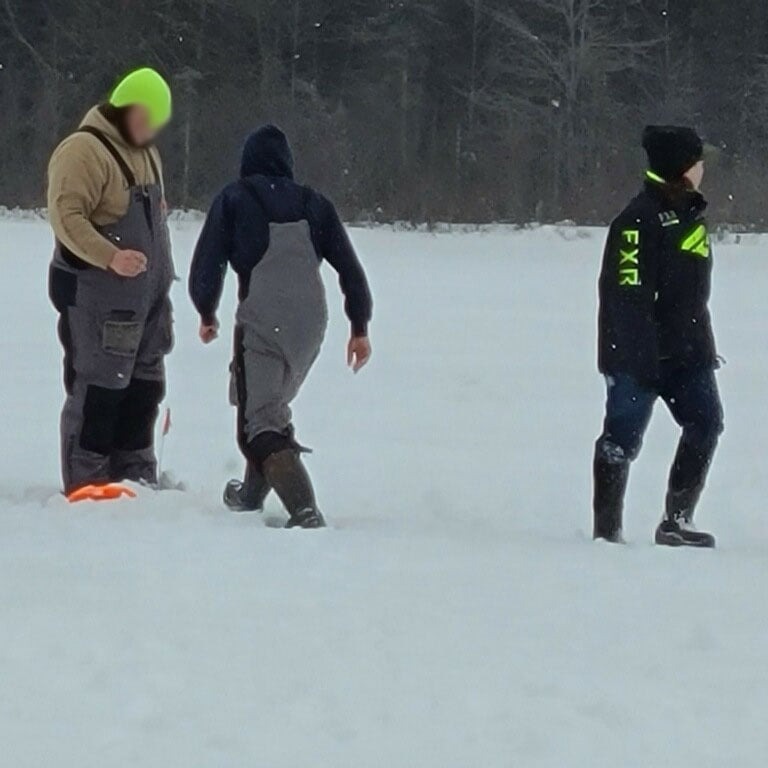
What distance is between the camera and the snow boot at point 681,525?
205 inches

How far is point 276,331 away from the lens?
5168mm

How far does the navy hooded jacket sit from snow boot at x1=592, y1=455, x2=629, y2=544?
1.11m

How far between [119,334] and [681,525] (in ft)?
6.55

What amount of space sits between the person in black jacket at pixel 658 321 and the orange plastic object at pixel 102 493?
5.10ft

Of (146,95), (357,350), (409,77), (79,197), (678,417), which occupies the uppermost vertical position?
(409,77)

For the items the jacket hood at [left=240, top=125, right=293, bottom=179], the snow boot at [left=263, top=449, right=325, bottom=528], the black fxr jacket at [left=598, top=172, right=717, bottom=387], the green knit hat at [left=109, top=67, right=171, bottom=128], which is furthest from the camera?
the green knit hat at [left=109, top=67, right=171, bottom=128]

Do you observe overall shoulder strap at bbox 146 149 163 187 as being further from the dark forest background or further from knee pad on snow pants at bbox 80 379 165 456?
the dark forest background

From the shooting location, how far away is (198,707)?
320 cm

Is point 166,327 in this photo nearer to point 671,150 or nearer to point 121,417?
point 121,417

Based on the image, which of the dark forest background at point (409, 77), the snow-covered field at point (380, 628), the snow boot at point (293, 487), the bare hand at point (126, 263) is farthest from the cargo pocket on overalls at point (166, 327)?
the dark forest background at point (409, 77)

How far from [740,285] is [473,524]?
43.2 ft

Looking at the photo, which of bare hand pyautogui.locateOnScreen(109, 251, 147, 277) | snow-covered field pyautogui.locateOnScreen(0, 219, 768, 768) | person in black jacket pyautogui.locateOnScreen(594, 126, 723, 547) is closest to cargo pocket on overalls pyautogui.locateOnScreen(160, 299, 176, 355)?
bare hand pyautogui.locateOnScreen(109, 251, 147, 277)

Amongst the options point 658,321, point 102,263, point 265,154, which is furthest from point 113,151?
point 658,321

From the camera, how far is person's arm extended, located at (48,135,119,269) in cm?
521
